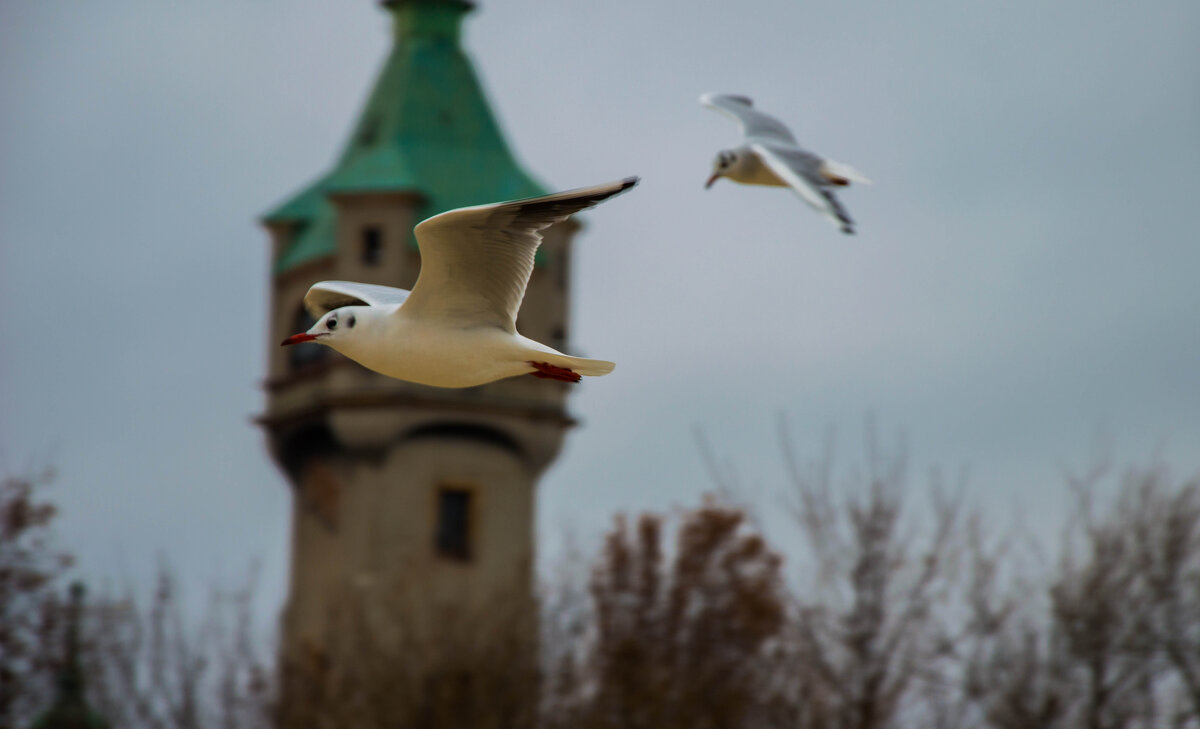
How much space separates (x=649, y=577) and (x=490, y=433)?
2816 cm

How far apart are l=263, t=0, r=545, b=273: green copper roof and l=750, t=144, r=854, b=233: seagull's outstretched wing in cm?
4108

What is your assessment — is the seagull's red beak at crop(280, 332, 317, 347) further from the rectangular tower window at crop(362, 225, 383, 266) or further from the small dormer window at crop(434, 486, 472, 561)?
the small dormer window at crop(434, 486, 472, 561)

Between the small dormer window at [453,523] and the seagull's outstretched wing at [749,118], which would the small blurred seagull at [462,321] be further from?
the small dormer window at [453,523]

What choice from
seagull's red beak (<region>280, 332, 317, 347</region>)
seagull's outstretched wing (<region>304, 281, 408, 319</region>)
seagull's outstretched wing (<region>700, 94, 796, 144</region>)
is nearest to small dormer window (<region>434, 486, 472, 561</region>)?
seagull's outstretched wing (<region>700, 94, 796, 144</region>)

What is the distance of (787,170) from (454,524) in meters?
45.4

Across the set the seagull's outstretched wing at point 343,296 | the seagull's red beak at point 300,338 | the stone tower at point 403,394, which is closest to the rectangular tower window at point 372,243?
the stone tower at point 403,394

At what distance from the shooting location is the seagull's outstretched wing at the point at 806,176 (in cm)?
1146

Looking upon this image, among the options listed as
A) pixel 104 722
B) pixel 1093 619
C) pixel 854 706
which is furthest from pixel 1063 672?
pixel 104 722

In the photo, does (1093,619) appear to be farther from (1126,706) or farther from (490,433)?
(490,433)

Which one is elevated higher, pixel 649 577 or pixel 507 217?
pixel 649 577

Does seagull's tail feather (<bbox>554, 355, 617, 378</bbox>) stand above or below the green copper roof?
below

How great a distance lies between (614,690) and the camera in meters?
23.3

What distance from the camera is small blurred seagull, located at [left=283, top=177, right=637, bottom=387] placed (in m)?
9.73

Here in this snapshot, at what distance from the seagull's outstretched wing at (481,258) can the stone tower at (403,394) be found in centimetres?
4136
